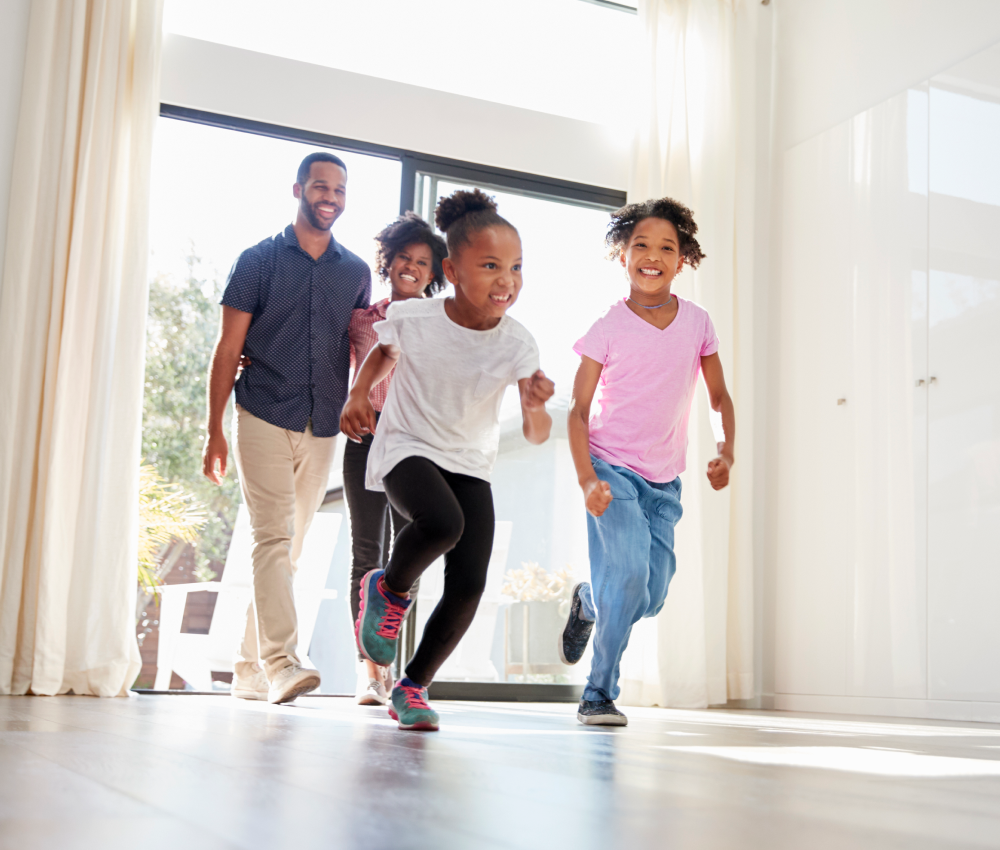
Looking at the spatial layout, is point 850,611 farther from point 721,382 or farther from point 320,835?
point 320,835

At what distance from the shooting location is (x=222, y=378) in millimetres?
2748

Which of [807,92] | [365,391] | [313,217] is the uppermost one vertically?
[807,92]

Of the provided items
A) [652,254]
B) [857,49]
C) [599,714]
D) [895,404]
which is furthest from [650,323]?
[857,49]

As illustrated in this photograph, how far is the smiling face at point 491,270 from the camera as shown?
2.04 meters

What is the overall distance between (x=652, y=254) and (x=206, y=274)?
4.41 metres

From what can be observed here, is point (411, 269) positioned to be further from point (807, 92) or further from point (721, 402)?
point (807, 92)

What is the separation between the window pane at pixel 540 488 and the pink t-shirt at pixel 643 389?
54.3 inches

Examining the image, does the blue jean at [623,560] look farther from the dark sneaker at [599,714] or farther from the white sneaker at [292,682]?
the white sneaker at [292,682]

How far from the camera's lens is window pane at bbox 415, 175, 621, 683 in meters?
3.91

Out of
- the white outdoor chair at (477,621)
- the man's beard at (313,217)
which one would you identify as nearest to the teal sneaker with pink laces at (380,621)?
the man's beard at (313,217)

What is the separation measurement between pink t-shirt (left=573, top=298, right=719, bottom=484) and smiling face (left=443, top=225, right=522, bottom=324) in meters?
0.51

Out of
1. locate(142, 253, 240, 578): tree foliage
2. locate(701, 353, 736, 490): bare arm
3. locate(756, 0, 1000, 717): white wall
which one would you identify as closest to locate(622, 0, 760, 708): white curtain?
locate(756, 0, 1000, 717): white wall

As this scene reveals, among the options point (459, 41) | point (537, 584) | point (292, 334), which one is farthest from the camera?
point (459, 41)

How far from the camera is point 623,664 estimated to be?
12.8 feet
